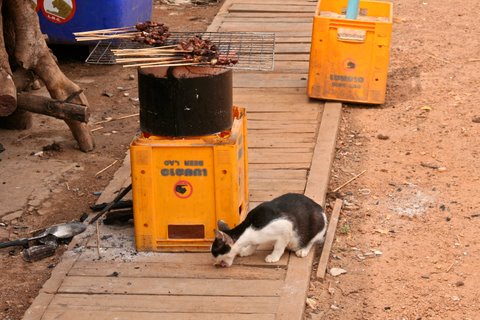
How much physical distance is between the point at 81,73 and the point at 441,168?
13.6 feet

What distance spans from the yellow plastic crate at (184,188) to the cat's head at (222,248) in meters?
0.27

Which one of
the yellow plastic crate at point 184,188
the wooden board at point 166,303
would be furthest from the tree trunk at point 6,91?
the wooden board at point 166,303

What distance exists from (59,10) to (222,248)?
4.74 meters

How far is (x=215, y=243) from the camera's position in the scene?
5.41m

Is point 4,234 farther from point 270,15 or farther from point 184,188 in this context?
point 270,15

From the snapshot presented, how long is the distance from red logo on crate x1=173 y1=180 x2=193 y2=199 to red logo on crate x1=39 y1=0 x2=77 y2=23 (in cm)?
423

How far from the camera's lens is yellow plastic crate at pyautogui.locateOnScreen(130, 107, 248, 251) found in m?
5.54

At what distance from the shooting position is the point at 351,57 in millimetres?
8164

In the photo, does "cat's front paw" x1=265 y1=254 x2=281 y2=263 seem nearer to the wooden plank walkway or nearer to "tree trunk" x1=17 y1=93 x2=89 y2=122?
the wooden plank walkway

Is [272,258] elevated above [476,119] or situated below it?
below

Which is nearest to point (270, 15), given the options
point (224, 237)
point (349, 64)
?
point (349, 64)

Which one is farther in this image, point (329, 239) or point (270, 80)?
point (270, 80)

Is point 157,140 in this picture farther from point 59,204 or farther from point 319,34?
point 319,34

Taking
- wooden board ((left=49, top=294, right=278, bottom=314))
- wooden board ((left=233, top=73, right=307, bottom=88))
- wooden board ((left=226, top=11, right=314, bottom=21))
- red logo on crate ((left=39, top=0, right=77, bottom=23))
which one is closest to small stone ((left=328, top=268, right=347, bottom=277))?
wooden board ((left=49, top=294, right=278, bottom=314))
